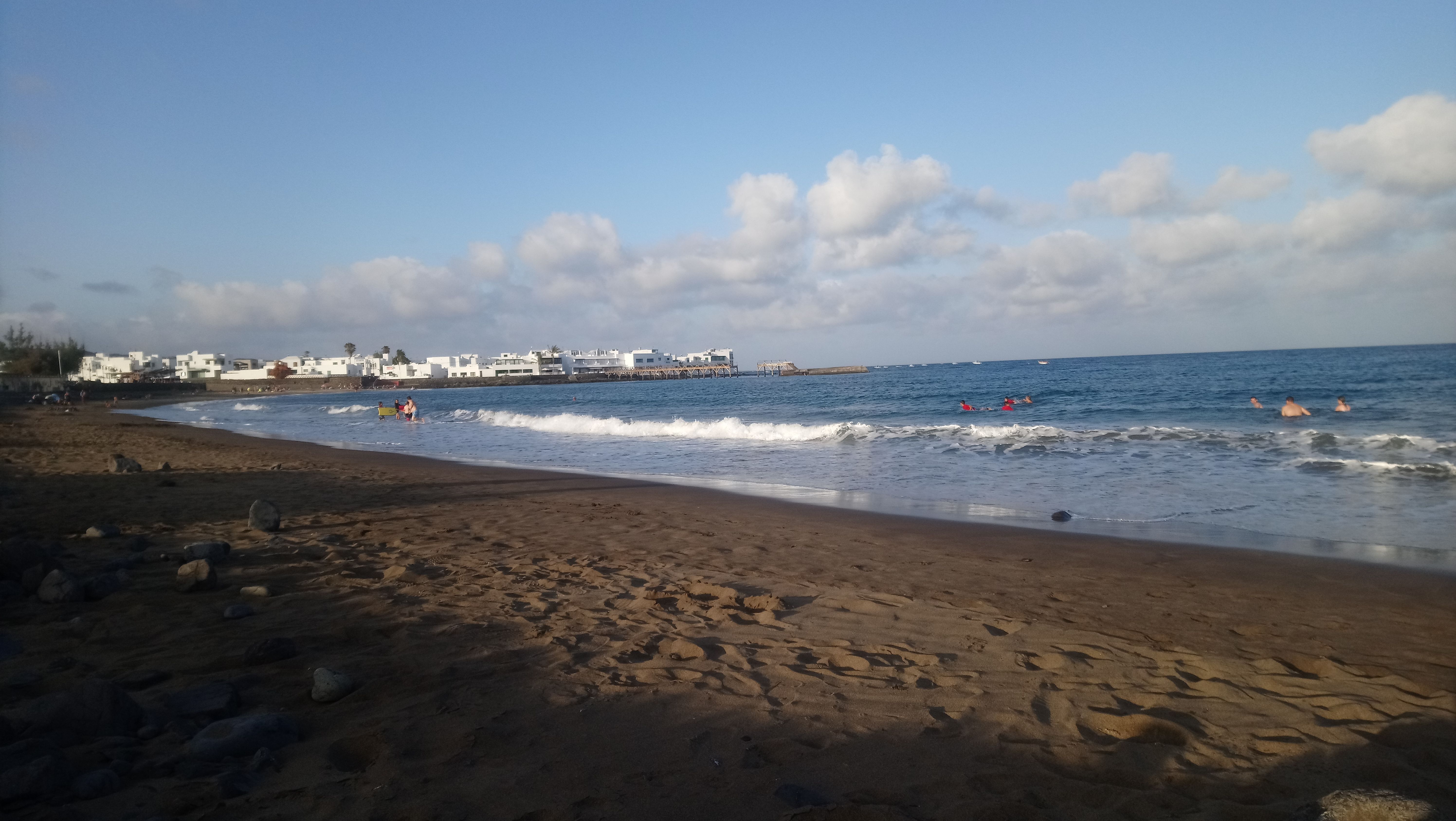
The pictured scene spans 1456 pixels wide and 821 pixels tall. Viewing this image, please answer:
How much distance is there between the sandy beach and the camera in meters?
2.97

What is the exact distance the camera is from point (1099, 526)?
9.02 metres

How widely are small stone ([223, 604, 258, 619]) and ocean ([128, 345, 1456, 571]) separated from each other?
7591 millimetres

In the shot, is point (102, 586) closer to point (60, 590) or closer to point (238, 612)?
point (60, 590)

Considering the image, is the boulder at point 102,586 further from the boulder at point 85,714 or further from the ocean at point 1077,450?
the ocean at point 1077,450

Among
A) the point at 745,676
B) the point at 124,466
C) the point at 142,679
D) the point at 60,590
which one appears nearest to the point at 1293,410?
the point at 745,676

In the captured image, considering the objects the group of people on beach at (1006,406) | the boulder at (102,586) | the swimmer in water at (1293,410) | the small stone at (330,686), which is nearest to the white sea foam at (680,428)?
the group of people on beach at (1006,406)

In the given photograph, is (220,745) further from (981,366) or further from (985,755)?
(981,366)

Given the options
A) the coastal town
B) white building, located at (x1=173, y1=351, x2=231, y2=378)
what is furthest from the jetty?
white building, located at (x1=173, y1=351, x2=231, y2=378)

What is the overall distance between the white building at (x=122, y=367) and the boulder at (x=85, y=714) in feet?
432

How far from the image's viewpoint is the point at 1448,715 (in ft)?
12.4

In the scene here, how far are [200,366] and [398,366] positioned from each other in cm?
3865

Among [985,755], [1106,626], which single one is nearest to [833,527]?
[1106,626]

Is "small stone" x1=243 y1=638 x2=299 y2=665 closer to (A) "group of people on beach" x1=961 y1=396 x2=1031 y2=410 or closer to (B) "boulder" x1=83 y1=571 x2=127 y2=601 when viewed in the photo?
(B) "boulder" x1=83 y1=571 x2=127 y2=601

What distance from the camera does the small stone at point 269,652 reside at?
13.8 ft
